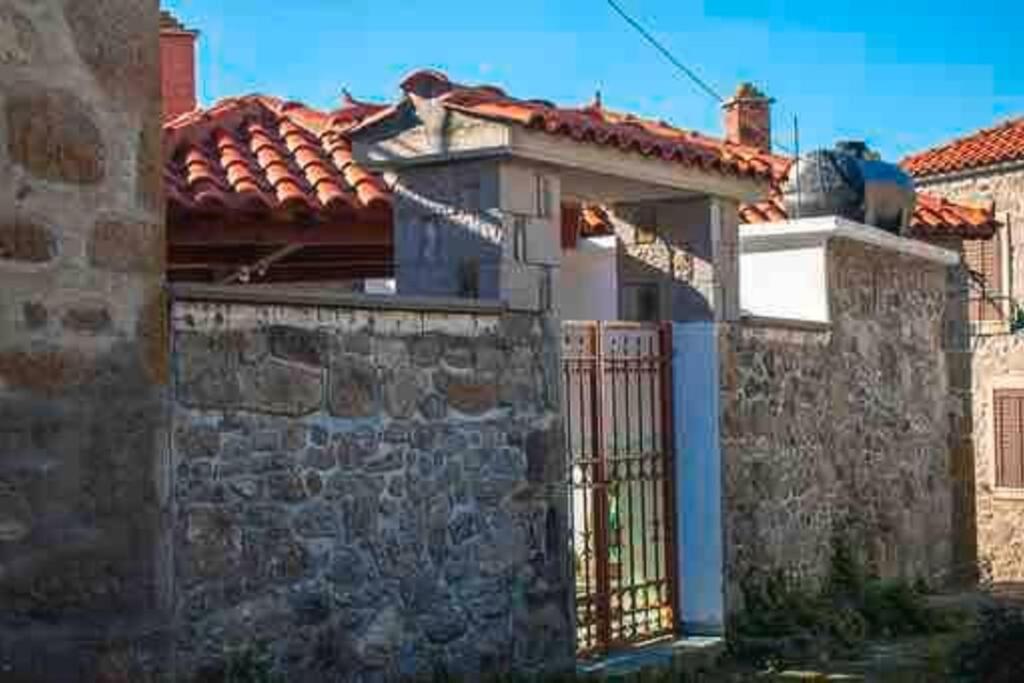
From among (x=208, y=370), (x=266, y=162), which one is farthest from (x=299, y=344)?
(x=266, y=162)

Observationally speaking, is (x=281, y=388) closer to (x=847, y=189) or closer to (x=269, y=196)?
(x=269, y=196)

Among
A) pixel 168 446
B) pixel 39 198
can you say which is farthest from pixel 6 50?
pixel 168 446

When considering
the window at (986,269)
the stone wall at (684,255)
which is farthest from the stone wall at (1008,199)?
the stone wall at (684,255)

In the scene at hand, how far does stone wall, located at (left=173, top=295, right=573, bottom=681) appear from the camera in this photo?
5.95m

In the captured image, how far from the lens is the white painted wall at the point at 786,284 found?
417 inches

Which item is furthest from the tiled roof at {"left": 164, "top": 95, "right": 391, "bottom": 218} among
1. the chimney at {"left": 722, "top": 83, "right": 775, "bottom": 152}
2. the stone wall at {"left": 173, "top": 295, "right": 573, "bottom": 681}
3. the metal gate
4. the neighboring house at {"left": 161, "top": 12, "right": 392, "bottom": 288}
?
the chimney at {"left": 722, "top": 83, "right": 775, "bottom": 152}

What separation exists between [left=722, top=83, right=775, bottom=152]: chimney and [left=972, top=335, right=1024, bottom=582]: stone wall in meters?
4.40

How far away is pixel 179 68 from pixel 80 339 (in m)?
10.5

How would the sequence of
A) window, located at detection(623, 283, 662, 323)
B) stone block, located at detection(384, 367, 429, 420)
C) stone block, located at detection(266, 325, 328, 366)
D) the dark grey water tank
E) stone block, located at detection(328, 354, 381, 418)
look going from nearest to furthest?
stone block, located at detection(266, 325, 328, 366), stone block, located at detection(328, 354, 381, 418), stone block, located at detection(384, 367, 429, 420), window, located at detection(623, 283, 662, 323), the dark grey water tank

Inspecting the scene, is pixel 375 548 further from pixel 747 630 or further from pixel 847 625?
pixel 847 625

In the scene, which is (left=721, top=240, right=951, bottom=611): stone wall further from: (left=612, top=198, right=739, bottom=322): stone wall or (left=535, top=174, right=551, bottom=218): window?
(left=535, top=174, right=551, bottom=218): window

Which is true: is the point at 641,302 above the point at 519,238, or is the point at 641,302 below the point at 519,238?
below

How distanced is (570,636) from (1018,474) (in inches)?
571

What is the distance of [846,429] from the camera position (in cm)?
1084
